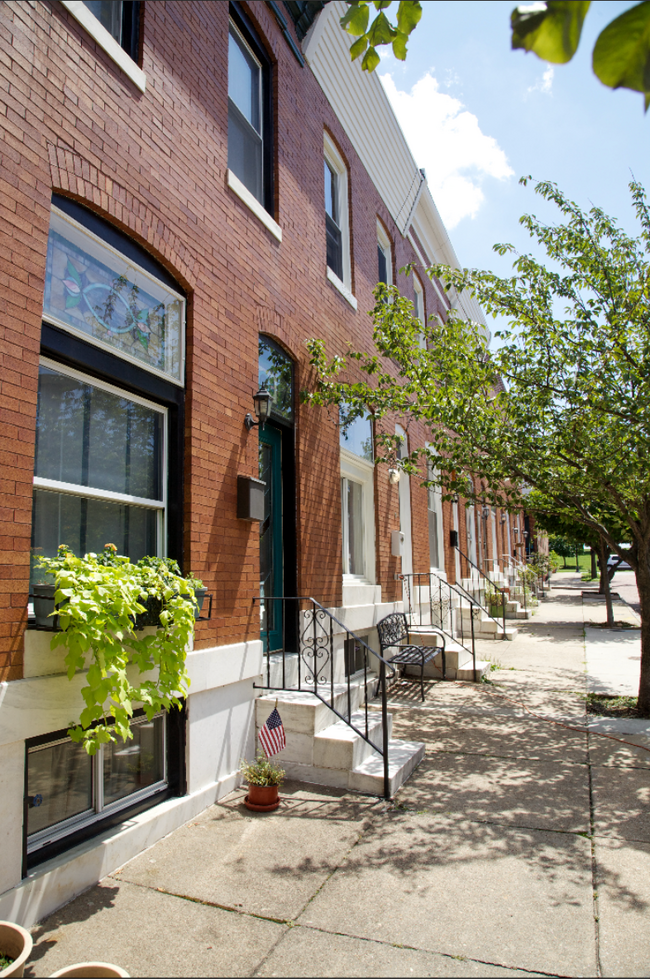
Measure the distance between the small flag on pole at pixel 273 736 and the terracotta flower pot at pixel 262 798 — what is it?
1.04 ft

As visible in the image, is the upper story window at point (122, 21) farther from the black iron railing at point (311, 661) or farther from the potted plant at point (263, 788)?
the potted plant at point (263, 788)

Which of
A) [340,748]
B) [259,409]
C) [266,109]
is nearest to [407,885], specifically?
[340,748]

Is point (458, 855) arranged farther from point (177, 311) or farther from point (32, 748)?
point (177, 311)

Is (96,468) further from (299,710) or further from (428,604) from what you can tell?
(428,604)

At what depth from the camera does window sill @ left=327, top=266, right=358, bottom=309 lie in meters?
8.03

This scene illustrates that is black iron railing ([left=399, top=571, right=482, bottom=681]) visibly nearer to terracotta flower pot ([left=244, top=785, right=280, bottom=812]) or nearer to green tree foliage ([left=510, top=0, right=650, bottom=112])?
terracotta flower pot ([left=244, top=785, right=280, bottom=812])

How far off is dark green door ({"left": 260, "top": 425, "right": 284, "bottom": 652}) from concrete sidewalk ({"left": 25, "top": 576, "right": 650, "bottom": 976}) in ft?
5.85

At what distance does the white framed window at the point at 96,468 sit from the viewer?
3662 millimetres

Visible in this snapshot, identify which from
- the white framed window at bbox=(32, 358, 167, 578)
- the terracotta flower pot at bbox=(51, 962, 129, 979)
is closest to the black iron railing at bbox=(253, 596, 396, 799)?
the white framed window at bbox=(32, 358, 167, 578)

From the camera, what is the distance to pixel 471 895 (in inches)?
131

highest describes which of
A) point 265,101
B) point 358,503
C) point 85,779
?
point 265,101

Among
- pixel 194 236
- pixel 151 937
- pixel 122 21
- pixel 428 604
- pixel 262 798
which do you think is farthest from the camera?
pixel 428 604

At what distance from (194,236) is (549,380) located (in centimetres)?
441

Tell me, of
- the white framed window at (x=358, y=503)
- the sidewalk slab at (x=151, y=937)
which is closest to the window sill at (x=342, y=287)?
the white framed window at (x=358, y=503)
